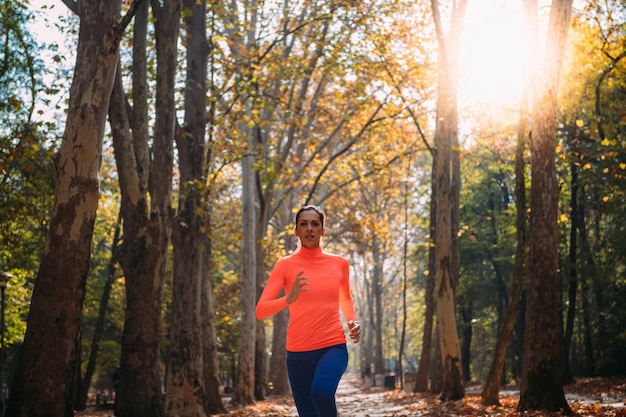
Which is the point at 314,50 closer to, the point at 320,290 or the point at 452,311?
the point at 452,311

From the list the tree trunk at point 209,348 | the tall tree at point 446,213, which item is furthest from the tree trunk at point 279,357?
the tall tree at point 446,213

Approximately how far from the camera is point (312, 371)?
5086mm

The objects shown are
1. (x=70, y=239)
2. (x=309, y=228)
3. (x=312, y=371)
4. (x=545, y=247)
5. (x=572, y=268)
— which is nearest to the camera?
(x=312, y=371)

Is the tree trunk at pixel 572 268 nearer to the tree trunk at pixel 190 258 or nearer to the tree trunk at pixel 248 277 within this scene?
the tree trunk at pixel 248 277

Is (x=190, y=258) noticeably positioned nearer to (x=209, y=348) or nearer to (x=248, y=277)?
(x=209, y=348)

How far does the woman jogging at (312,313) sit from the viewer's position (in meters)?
4.99

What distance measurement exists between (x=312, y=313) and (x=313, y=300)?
8 centimetres

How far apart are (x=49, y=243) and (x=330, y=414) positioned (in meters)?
4.63

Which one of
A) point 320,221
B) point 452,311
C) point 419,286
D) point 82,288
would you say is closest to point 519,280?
point 452,311

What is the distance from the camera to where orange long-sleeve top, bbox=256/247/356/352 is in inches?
200

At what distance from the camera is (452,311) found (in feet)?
62.2

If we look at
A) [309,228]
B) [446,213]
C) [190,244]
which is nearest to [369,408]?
[446,213]

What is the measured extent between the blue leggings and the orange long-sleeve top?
0.14 ft

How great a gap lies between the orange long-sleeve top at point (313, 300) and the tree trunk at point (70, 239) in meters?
3.66
